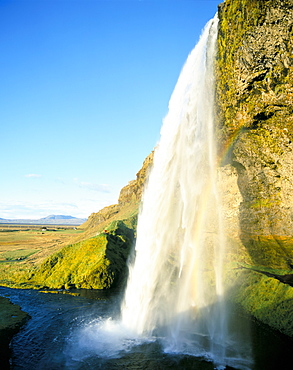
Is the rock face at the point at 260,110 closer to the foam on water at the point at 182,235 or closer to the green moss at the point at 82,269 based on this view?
the foam on water at the point at 182,235

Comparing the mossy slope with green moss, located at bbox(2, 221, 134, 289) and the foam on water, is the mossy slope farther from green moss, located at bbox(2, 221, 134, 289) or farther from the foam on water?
the foam on water

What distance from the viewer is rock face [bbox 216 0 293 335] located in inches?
411

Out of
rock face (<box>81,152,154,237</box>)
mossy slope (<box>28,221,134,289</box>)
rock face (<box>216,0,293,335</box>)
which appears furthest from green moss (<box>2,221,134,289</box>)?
rock face (<box>81,152,154,237</box>)

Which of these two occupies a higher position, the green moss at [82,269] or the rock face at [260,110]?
the rock face at [260,110]

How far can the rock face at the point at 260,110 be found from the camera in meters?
10.4

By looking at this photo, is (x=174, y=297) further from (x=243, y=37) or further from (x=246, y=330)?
(x=243, y=37)

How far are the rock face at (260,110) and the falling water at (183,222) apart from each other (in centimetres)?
137

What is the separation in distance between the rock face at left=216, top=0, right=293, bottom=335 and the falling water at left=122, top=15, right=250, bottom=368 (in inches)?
54.1

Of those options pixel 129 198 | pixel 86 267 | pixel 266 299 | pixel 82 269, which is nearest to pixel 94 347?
pixel 266 299

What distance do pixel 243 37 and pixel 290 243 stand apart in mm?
10839

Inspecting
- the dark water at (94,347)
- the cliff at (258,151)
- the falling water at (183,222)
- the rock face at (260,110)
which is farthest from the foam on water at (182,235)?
the rock face at (260,110)

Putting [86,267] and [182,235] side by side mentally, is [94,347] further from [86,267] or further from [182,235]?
[86,267]

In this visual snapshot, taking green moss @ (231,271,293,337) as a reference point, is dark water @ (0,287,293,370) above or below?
below

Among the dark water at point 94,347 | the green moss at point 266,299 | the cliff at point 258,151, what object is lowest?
the dark water at point 94,347
